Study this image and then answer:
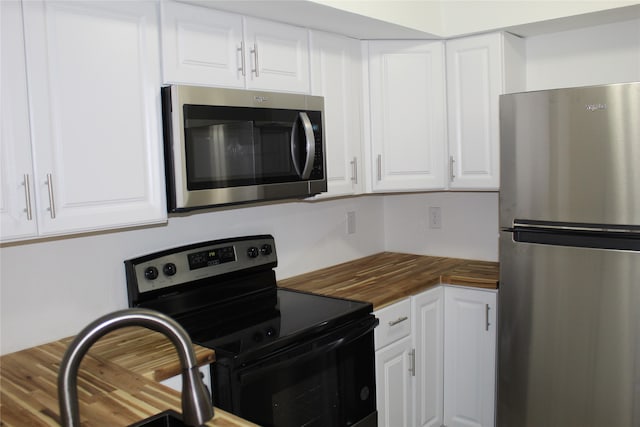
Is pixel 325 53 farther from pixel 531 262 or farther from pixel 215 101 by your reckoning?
pixel 531 262

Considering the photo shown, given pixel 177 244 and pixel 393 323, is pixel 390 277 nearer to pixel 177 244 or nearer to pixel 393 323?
pixel 393 323

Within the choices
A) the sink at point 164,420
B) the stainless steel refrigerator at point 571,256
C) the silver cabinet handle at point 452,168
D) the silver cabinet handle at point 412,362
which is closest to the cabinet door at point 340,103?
the silver cabinet handle at point 452,168

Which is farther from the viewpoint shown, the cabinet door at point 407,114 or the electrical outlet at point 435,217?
the electrical outlet at point 435,217

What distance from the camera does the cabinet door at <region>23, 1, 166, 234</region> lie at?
1.61 m

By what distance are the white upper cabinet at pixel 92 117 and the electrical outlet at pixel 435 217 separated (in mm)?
1805

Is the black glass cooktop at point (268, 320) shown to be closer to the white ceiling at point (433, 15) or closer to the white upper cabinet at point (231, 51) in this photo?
the white upper cabinet at point (231, 51)

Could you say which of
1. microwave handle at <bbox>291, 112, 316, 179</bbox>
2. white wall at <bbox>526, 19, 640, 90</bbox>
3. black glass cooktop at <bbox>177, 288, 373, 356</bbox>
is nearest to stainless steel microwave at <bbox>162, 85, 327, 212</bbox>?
microwave handle at <bbox>291, 112, 316, 179</bbox>

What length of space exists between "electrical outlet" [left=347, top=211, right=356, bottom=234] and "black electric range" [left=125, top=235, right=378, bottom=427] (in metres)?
0.76

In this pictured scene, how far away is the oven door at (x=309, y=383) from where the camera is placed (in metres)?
1.80

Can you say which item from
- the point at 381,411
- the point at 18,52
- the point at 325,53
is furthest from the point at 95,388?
the point at 325,53

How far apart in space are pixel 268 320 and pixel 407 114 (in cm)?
128

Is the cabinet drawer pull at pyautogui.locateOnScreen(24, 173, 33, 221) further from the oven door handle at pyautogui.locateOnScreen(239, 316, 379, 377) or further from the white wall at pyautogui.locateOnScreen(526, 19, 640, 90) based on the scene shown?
the white wall at pyautogui.locateOnScreen(526, 19, 640, 90)

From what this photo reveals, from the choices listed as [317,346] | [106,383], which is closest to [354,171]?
[317,346]

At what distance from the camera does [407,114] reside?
2.82 meters
